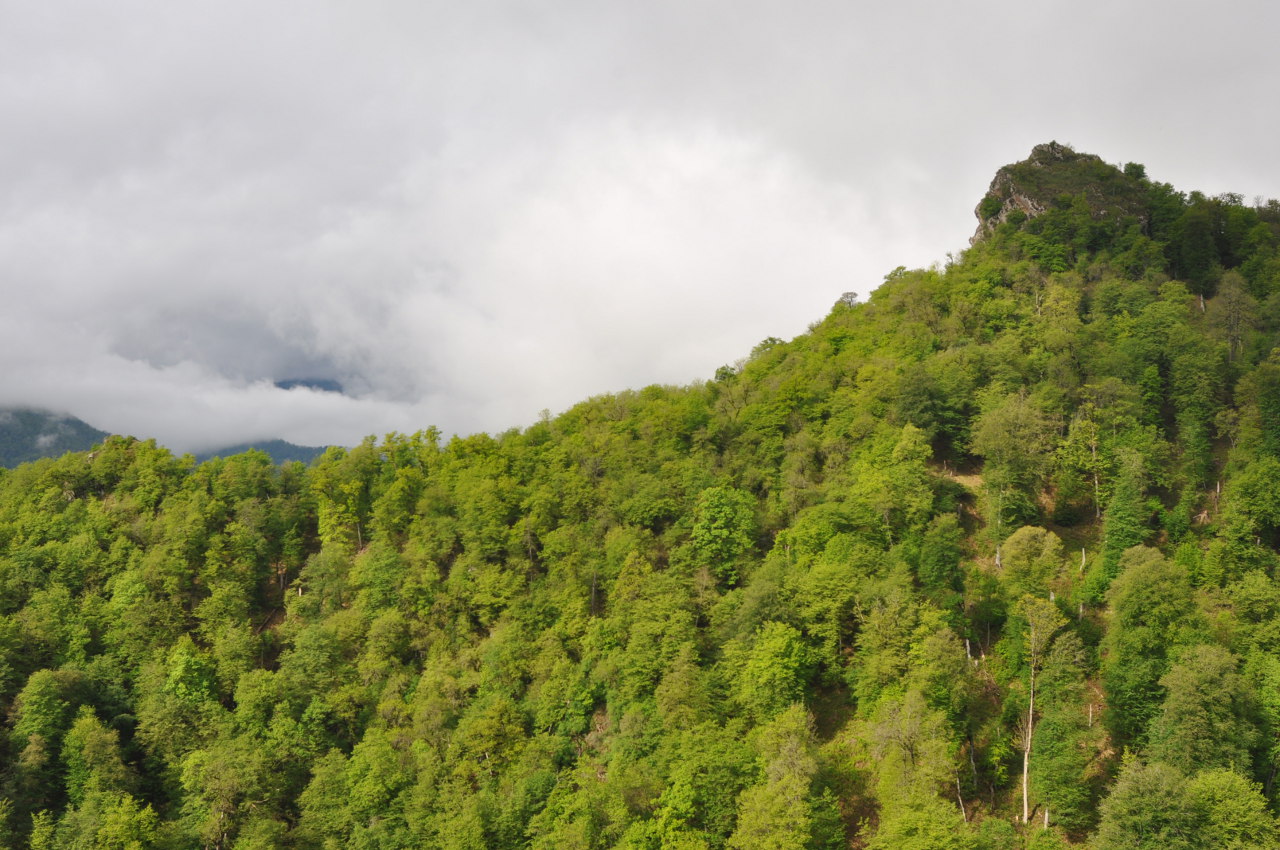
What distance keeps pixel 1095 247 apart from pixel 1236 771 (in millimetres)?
83119

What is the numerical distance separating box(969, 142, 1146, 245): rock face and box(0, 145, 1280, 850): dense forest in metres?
3.53

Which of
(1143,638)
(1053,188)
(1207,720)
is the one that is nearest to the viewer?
(1207,720)

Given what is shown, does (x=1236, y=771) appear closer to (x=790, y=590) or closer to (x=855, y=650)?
(x=855, y=650)

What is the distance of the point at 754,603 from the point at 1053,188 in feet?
Answer: 309

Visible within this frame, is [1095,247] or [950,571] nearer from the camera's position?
[950,571]

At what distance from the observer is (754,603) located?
6062 cm

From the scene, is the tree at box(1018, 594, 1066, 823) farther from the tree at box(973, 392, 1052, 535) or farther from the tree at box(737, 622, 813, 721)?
the tree at box(737, 622, 813, 721)

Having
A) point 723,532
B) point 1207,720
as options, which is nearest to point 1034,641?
point 1207,720

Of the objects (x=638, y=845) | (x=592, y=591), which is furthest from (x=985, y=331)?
(x=638, y=845)

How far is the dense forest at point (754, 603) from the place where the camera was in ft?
159

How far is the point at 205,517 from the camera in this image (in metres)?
94.3

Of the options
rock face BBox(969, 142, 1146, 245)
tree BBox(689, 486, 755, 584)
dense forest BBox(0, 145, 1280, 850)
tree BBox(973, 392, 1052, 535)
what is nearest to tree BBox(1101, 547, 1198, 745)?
dense forest BBox(0, 145, 1280, 850)

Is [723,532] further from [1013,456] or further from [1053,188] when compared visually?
[1053,188]

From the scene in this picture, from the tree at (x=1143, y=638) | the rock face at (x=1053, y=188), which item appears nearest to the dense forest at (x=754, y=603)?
the tree at (x=1143, y=638)
